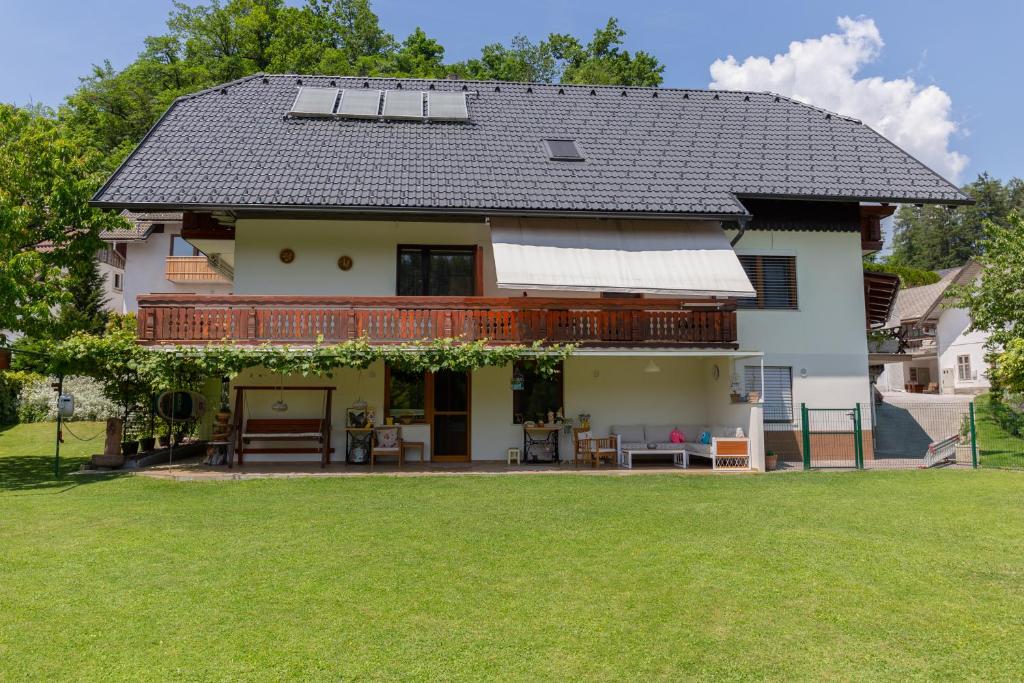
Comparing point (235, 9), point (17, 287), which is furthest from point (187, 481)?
point (235, 9)

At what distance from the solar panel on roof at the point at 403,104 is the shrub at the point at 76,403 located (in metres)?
13.7

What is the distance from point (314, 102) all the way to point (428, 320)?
805 cm

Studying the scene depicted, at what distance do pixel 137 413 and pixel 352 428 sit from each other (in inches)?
349

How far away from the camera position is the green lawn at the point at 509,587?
4785mm

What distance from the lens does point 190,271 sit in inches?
1023

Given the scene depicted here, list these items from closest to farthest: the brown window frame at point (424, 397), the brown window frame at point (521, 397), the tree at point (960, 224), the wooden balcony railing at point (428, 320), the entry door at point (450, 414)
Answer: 1. the wooden balcony railing at point (428, 320)
2. the brown window frame at point (424, 397)
3. the entry door at point (450, 414)
4. the brown window frame at point (521, 397)
5. the tree at point (960, 224)

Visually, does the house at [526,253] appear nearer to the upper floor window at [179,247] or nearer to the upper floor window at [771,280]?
the upper floor window at [771,280]

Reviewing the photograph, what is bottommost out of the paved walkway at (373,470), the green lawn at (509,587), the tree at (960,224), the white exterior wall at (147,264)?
the green lawn at (509,587)

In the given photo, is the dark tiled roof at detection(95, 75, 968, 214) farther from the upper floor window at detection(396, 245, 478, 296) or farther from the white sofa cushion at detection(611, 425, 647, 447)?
the white sofa cushion at detection(611, 425, 647, 447)

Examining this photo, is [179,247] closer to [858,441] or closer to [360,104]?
[360,104]

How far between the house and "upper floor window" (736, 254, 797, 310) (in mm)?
44

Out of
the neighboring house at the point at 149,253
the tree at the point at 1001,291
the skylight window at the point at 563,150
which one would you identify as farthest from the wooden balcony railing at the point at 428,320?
the neighboring house at the point at 149,253

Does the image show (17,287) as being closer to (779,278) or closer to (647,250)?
(647,250)

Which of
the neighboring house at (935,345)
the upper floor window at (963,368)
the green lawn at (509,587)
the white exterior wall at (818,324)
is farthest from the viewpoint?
the upper floor window at (963,368)
